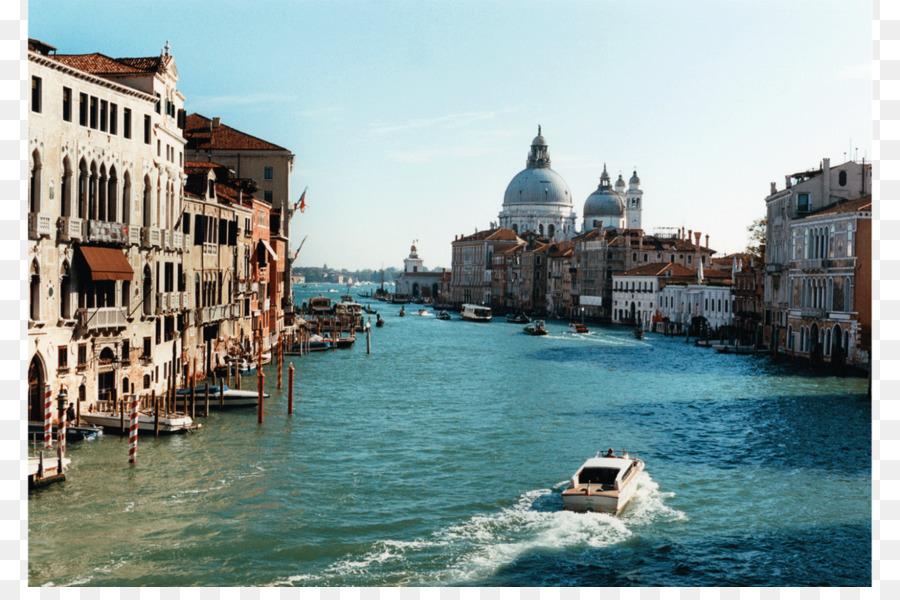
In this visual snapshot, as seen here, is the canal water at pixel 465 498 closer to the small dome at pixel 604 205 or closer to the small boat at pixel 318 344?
the small boat at pixel 318 344

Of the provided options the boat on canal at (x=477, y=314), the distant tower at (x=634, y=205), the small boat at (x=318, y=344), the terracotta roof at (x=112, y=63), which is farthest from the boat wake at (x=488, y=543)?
the distant tower at (x=634, y=205)

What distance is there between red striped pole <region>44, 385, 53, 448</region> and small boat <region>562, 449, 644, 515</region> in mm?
7891

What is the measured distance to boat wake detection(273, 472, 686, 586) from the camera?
10.9 meters

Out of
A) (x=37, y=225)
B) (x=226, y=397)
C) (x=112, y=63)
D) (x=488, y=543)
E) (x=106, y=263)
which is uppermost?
(x=112, y=63)

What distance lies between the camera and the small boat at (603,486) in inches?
527

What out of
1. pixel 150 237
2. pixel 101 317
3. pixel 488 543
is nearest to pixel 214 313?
pixel 150 237

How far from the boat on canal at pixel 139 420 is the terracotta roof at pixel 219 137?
23169mm

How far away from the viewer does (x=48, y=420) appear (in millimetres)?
15500

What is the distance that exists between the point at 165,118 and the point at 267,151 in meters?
20.3

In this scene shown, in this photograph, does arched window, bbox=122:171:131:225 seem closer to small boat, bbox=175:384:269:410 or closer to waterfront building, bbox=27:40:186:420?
waterfront building, bbox=27:40:186:420

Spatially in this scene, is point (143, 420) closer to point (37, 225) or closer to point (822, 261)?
point (37, 225)

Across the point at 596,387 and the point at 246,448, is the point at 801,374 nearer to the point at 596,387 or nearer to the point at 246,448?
the point at 596,387

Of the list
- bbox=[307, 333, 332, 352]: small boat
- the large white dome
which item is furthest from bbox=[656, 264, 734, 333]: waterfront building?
the large white dome

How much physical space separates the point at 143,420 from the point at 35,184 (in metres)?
4.73
